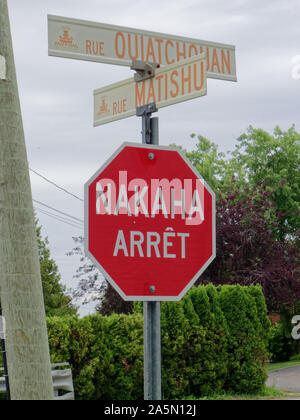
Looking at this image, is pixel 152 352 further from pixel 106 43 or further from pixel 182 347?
pixel 182 347

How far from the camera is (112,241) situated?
10.2 feet

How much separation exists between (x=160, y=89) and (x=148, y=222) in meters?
0.92

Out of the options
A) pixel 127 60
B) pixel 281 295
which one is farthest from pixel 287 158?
pixel 127 60

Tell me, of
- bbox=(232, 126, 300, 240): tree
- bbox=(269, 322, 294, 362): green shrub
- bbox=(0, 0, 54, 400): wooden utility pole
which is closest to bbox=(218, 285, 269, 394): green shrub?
bbox=(0, 0, 54, 400): wooden utility pole

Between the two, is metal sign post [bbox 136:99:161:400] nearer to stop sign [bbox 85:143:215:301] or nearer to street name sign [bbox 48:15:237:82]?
stop sign [bbox 85:143:215:301]

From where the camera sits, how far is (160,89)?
3.78m

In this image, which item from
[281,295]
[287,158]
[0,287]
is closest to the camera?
[0,287]

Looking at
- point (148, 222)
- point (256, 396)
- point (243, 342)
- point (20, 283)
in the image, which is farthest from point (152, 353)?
point (256, 396)

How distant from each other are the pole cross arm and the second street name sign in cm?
3

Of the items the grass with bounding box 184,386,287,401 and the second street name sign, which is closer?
the second street name sign

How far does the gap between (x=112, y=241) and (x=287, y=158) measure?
4229 centimetres

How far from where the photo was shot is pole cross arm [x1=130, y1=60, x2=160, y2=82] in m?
3.91


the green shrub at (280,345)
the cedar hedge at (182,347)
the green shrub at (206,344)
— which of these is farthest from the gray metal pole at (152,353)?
the green shrub at (280,345)
